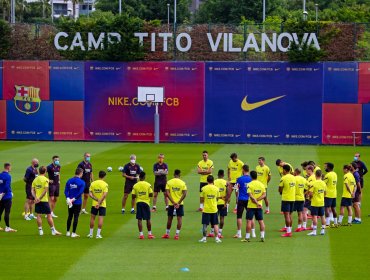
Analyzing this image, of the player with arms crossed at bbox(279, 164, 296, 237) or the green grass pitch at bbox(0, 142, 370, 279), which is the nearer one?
the green grass pitch at bbox(0, 142, 370, 279)

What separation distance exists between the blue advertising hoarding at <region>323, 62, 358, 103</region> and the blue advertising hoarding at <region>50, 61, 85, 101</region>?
48.0ft

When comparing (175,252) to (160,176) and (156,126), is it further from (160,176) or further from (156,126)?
(156,126)

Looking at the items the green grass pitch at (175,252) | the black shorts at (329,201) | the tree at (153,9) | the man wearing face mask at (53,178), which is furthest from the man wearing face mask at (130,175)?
the tree at (153,9)

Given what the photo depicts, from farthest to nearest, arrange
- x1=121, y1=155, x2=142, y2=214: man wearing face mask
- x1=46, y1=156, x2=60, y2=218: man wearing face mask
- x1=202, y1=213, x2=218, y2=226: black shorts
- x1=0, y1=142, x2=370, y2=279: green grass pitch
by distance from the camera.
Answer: x1=121, y1=155, x2=142, y2=214: man wearing face mask, x1=46, y1=156, x2=60, y2=218: man wearing face mask, x1=202, y1=213, x2=218, y2=226: black shorts, x1=0, y1=142, x2=370, y2=279: green grass pitch

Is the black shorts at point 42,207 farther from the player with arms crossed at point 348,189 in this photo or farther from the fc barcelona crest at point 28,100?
the fc barcelona crest at point 28,100

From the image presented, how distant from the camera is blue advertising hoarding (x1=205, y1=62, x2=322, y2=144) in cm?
5812

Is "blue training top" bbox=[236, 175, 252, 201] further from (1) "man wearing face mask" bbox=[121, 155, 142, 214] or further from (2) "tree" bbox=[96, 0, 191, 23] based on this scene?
(2) "tree" bbox=[96, 0, 191, 23]

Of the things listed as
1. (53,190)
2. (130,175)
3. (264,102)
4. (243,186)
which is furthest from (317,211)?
(264,102)

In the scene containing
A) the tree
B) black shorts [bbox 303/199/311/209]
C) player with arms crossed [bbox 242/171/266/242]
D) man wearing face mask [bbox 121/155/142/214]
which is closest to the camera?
player with arms crossed [bbox 242/171/266/242]

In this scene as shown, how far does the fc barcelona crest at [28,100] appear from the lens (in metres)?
60.1

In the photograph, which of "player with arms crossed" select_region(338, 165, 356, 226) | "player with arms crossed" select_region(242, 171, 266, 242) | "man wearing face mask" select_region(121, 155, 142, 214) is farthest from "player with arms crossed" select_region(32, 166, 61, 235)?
"player with arms crossed" select_region(338, 165, 356, 226)

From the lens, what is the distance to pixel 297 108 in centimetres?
5825

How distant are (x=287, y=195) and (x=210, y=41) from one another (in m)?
32.6

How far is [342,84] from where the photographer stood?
5762 centimetres
